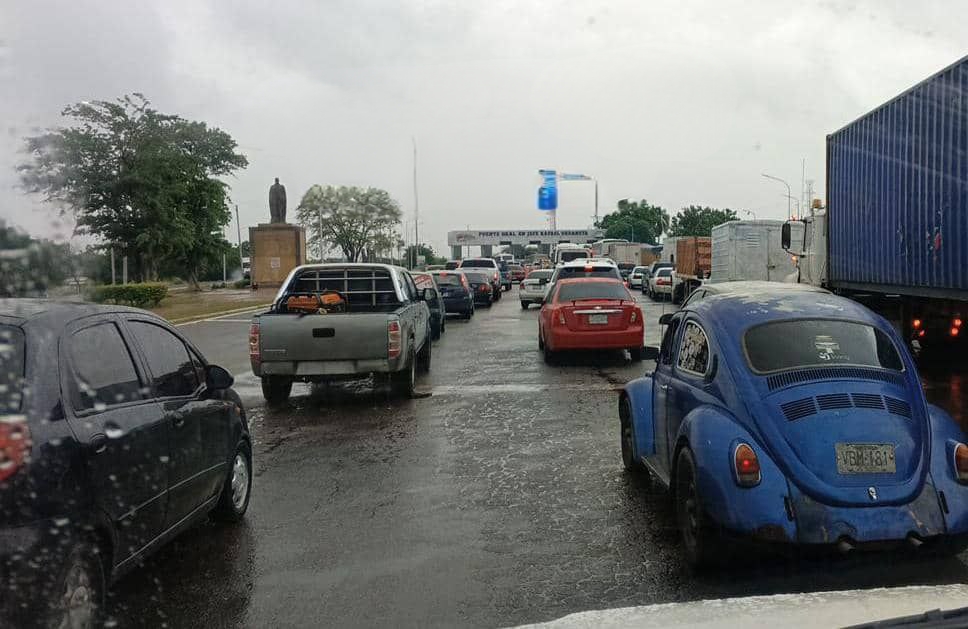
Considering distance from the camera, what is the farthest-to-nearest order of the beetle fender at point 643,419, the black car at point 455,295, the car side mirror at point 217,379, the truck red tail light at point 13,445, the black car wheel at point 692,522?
the black car at point 455,295 → the beetle fender at point 643,419 → the car side mirror at point 217,379 → the black car wheel at point 692,522 → the truck red tail light at point 13,445

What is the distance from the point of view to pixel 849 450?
4.39 meters

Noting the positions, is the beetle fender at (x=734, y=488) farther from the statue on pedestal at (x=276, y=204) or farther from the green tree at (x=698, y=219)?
the green tree at (x=698, y=219)

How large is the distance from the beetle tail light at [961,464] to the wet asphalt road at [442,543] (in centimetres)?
54

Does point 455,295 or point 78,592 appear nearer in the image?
point 78,592

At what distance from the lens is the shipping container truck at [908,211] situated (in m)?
9.49

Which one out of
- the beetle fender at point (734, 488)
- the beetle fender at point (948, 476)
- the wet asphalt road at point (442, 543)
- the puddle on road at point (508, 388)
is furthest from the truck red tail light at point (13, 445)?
the puddle on road at point (508, 388)

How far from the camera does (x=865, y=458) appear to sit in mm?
4395

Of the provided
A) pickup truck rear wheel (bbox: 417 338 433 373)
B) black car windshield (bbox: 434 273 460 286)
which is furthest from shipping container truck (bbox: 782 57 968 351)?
black car windshield (bbox: 434 273 460 286)

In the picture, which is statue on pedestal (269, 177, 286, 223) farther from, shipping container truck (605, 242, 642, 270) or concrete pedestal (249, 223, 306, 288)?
shipping container truck (605, 242, 642, 270)

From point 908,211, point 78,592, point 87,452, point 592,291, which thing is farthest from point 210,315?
point 78,592

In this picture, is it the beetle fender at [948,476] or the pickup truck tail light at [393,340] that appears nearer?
the beetle fender at [948,476]

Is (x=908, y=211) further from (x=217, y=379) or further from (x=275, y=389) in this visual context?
(x=217, y=379)

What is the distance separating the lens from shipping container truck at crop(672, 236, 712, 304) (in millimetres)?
29875

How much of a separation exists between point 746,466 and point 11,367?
10.9 ft
